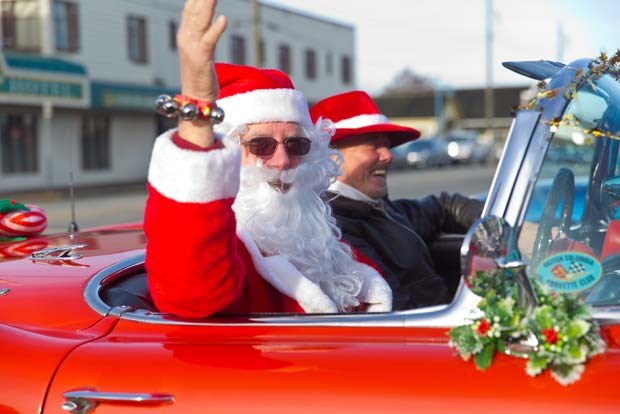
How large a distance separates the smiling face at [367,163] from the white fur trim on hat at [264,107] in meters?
0.82

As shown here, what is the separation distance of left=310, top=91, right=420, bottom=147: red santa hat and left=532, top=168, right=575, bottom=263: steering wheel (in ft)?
5.61

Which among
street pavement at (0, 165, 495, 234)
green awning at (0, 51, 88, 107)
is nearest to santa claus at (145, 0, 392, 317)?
street pavement at (0, 165, 495, 234)

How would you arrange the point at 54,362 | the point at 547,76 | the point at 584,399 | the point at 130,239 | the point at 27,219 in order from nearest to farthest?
the point at 584,399, the point at 54,362, the point at 547,76, the point at 130,239, the point at 27,219

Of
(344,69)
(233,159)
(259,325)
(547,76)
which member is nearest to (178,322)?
(259,325)

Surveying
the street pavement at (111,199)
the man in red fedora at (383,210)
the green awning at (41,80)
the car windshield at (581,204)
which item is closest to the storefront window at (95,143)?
the green awning at (41,80)

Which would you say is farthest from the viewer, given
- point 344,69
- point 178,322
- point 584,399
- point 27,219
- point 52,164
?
point 344,69

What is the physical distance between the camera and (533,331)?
1.57 m

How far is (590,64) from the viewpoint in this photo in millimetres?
2008

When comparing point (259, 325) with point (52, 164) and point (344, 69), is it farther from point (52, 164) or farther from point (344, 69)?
point (344, 69)

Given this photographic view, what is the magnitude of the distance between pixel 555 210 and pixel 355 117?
194cm

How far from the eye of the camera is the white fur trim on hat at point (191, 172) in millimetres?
1807

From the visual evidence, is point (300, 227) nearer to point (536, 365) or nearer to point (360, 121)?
point (536, 365)

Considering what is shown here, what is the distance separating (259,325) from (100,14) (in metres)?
25.6

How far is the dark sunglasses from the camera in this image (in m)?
2.55
